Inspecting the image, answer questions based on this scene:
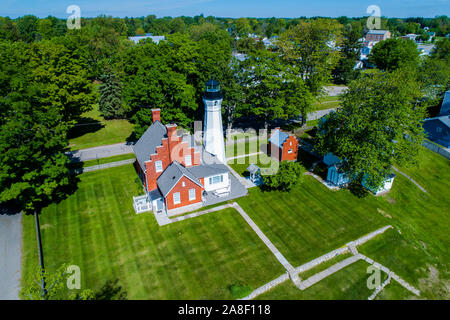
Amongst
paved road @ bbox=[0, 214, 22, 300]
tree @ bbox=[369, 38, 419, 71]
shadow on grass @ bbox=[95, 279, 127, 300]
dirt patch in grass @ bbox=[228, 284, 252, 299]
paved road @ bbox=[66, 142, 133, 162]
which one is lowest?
dirt patch in grass @ bbox=[228, 284, 252, 299]

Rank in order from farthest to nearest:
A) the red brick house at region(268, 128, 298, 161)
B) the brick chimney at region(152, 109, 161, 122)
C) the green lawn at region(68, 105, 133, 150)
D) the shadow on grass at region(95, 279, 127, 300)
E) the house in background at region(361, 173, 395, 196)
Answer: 1. the green lawn at region(68, 105, 133, 150)
2. the red brick house at region(268, 128, 298, 161)
3. the brick chimney at region(152, 109, 161, 122)
4. the house in background at region(361, 173, 395, 196)
5. the shadow on grass at region(95, 279, 127, 300)

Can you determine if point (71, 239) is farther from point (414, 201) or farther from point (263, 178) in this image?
point (414, 201)

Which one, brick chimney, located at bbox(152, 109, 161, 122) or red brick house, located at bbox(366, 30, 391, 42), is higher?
red brick house, located at bbox(366, 30, 391, 42)

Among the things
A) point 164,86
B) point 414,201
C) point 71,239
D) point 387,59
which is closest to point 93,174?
point 71,239

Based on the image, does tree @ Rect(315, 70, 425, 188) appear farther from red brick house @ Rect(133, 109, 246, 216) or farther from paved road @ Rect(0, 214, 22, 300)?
paved road @ Rect(0, 214, 22, 300)

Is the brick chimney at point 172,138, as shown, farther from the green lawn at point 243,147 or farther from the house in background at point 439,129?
the house in background at point 439,129

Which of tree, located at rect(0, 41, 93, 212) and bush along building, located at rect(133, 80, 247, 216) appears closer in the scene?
tree, located at rect(0, 41, 93, 212)

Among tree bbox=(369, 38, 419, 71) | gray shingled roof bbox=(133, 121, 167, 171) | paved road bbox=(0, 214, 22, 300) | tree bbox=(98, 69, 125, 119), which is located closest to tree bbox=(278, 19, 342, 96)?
gray shingled roof bbox=(133, 121, 167, 171)
